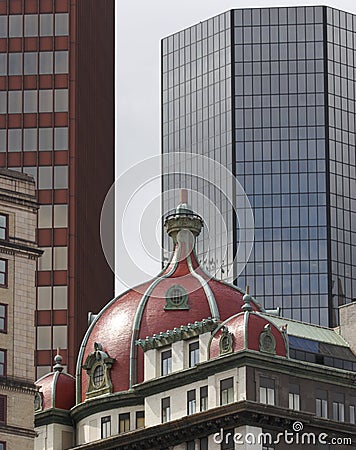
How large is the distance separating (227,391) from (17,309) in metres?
25.0

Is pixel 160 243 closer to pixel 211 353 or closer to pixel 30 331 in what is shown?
pixel 211 353

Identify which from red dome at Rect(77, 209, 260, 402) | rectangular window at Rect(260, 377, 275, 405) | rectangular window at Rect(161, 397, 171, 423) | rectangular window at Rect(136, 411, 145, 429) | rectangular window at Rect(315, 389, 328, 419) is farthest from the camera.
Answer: red dome at Rect(77, 209, 260, 402)

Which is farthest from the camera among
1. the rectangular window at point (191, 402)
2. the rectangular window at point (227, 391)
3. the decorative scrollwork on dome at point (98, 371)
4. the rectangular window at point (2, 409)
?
the decorative scrollwork on dome at point (98, 371)

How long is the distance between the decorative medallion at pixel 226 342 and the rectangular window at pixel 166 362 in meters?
7.87

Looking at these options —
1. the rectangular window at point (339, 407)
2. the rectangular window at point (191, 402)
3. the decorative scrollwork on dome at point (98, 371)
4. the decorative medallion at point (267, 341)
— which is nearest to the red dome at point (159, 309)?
the decorative scrollwork on dome at point (98, 371)

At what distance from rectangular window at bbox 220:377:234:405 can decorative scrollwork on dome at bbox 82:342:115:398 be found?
627 inches

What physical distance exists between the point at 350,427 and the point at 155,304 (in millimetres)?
21060

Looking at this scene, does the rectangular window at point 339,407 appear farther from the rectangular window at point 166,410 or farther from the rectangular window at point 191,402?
the rectangular window at point 166,410

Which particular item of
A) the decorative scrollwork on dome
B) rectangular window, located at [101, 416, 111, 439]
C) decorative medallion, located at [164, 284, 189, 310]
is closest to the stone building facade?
rectangular window, located at [101, 416, 111, 439]

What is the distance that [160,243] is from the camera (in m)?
161

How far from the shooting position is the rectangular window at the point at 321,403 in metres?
151

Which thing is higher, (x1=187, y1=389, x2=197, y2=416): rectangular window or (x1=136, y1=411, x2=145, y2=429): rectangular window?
(x1=136, y1=411, x2=145, y2=429): rectangular window

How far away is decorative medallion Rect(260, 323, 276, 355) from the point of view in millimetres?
149375

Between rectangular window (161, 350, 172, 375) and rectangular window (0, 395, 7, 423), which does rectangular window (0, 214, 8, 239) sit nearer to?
rectangular window (0, 395, 7, 423)
